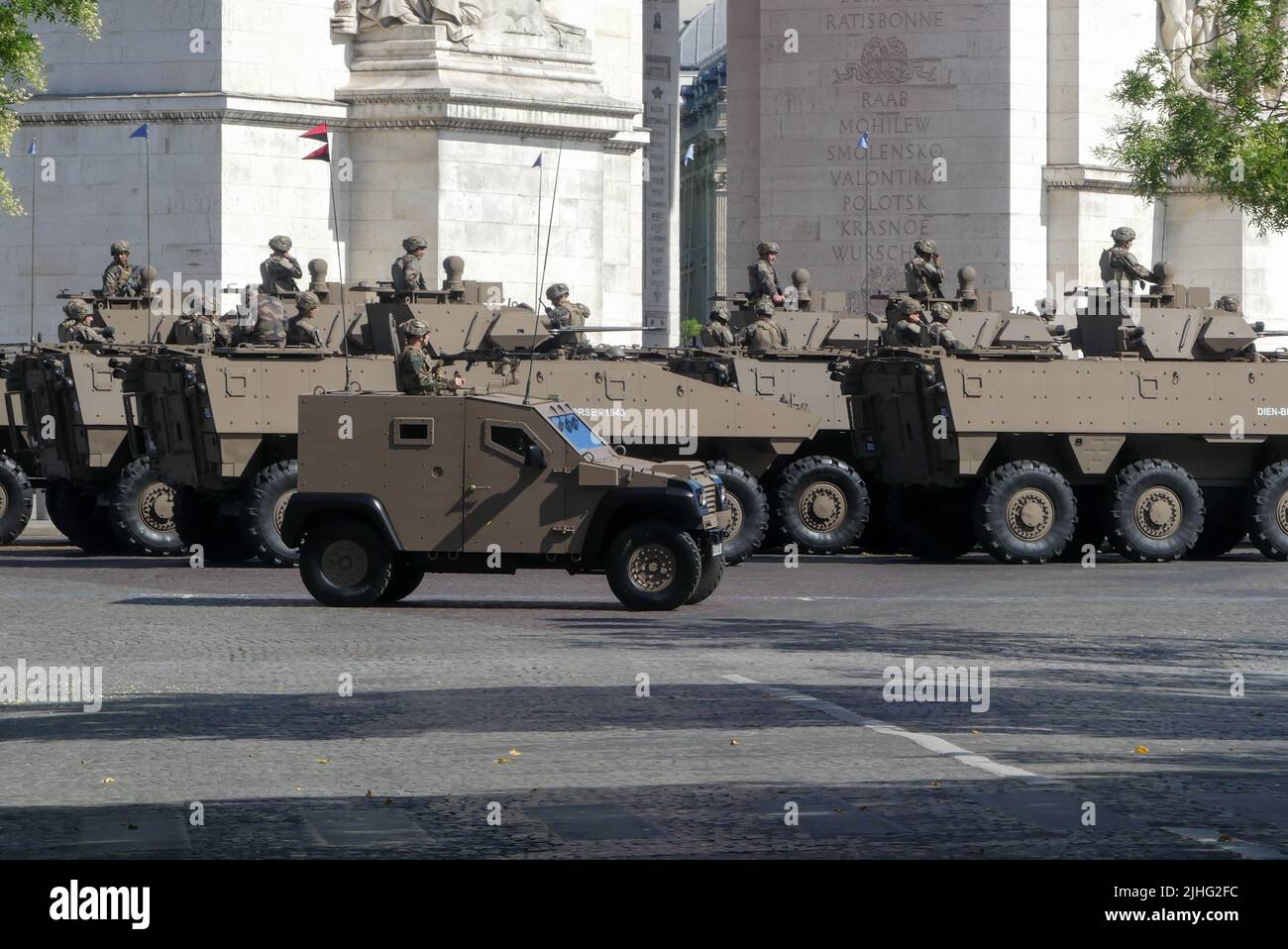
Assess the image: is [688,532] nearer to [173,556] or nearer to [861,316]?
[173,556]

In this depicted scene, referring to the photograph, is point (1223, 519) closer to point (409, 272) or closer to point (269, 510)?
point (409, 272)

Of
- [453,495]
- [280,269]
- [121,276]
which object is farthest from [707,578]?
[121,276]

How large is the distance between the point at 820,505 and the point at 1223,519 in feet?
13.8

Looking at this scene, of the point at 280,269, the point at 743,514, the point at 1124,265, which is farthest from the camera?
the point at 1124,265

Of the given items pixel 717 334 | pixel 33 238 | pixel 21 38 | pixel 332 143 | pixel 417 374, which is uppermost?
pixel 21 38

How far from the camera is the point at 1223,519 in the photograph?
24984mm

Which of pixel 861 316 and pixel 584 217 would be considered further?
pixel 584 217

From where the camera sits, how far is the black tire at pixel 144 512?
23234 millimetres

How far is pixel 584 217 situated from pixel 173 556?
9.30 meters

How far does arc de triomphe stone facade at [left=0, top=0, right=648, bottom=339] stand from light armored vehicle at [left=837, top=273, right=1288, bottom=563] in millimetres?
7068

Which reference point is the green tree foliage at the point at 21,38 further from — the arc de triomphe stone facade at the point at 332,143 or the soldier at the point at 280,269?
the arc de triomphe stone facade at the point at 332,143

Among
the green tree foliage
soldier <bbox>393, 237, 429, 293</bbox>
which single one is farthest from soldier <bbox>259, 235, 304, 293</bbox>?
the green tree foliage
